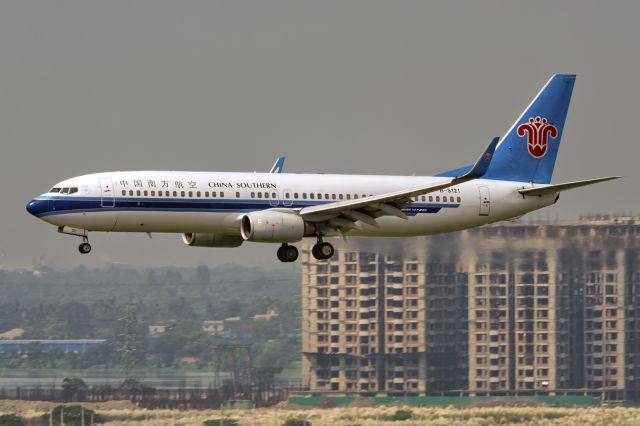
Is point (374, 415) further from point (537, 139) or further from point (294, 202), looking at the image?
point (294, 202)

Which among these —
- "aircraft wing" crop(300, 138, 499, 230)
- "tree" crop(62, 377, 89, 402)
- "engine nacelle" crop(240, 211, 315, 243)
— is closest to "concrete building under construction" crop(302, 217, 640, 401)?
"tree" crop(62, 377, 89, 402)

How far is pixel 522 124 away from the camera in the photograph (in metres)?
70.1

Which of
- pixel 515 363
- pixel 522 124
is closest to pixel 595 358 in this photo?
pixel 515 363

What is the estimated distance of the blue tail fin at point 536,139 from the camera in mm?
68062

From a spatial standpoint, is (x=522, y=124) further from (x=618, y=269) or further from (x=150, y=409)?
(x=150, y=409)

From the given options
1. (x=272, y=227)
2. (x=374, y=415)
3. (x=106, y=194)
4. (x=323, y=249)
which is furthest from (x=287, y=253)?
(x=374, y=415)

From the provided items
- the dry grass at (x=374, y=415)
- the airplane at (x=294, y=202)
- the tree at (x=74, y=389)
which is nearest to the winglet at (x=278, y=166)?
the airplane at (x=294, y=202)

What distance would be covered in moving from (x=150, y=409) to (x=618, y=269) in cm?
5067

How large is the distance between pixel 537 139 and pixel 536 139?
0.17 ft

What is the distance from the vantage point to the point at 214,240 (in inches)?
2466

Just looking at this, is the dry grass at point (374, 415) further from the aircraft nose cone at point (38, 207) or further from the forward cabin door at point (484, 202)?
the aircraft nose cone at point (38, 207)

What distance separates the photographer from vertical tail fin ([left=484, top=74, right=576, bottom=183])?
6812 cm

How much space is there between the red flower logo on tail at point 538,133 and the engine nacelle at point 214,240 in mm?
16313

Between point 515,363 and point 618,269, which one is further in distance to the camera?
point 515,363
